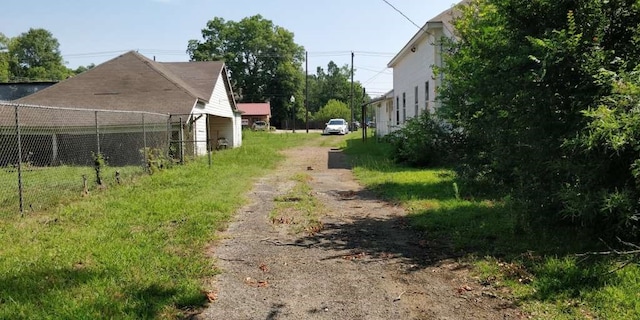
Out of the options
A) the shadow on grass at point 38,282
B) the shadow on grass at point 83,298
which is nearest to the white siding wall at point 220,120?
the shadow on grass at point 38,282

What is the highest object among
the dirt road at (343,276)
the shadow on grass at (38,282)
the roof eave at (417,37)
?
the roof eave at (417,37)

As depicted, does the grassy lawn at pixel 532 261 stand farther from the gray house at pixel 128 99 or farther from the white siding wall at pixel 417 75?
the gray house at pixel 128 99

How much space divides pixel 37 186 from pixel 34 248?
5.27 m

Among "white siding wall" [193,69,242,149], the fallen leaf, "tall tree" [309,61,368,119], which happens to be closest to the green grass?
the fallen leaf

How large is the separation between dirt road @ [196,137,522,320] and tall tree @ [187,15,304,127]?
63.6 m

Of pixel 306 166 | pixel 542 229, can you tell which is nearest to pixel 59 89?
pixel 306 166

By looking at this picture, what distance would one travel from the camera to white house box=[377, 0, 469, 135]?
1563cm

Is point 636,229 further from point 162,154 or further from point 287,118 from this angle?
point 287,118

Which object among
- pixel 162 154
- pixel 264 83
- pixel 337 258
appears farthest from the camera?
pixel 264 83

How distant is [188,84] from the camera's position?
21.8m

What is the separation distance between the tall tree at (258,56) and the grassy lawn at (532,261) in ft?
207

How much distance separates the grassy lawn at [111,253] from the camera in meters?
3.69

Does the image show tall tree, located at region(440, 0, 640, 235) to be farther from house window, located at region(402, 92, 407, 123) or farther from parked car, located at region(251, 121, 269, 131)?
parked car, located at region(251, 121, 269, 131)

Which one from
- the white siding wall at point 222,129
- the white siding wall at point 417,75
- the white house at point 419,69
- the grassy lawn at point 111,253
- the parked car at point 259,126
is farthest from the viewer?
the parked car at point 259,126
